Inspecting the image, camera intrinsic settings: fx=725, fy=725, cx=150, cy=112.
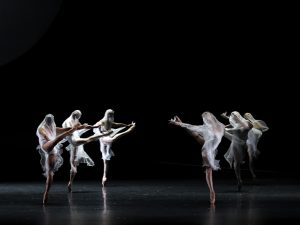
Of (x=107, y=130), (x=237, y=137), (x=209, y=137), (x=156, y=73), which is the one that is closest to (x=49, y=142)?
(x=209, y=137)

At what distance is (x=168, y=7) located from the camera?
19.9 metres

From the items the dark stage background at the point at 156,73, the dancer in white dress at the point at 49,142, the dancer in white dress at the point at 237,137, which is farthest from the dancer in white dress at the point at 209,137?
the dark stage background at the point at 156,73

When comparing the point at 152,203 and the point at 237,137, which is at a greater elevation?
the point at 237,137

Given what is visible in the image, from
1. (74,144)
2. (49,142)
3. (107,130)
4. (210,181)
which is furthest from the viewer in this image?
(107,130)

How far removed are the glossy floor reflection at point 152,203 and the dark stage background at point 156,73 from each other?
4.26 metres

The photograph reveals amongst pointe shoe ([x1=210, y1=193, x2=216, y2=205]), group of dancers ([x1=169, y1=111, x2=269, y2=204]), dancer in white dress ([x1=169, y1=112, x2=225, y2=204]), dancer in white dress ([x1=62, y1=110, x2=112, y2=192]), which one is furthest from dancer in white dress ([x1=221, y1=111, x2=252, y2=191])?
dancer in white dress ([x1=62, y1=110, x2=112, y2=192])

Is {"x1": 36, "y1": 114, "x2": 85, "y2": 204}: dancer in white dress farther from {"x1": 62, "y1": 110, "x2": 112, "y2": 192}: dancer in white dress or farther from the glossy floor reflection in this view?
{"x1": 62, "y1": 110, "x2": 112, "y2": 192}: dancer in white dress

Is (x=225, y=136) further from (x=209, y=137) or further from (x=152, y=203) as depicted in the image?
(x=152, y=203)

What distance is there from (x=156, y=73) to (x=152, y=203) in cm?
1033

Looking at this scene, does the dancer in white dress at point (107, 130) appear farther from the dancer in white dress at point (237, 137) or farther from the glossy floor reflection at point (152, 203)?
the dancer in white dress at point (237, 137)

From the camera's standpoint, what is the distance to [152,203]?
11.0m

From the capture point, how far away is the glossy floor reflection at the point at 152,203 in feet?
29.8

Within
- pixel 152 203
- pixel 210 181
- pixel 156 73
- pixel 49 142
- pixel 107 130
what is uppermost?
pixel 156 73

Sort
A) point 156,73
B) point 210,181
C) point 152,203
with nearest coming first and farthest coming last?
point 210,181, point 152,203, point 156,73
